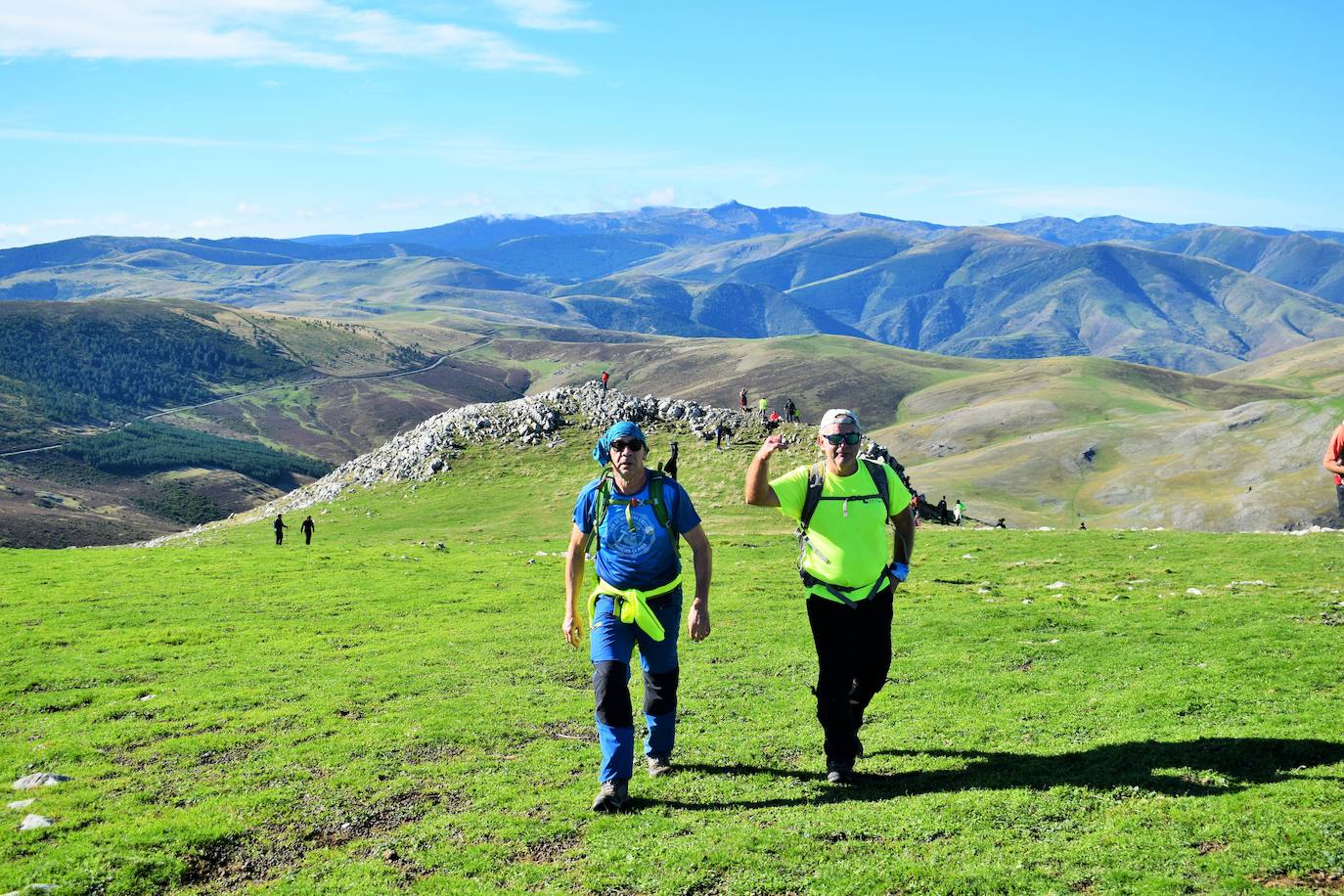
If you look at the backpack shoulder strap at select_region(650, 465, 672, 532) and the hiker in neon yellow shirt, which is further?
the backpack shoulder strap at select_region(650, 465, 672, 532)

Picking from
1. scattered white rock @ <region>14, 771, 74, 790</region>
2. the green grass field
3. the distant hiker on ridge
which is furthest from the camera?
the distant hiker on ridge

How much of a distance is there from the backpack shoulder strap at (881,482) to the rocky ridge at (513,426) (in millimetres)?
62317

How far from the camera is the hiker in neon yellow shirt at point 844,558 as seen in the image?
1199 centimetres

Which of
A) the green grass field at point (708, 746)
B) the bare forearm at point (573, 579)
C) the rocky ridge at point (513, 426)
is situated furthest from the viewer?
the rocky ridge at point (513, 426)

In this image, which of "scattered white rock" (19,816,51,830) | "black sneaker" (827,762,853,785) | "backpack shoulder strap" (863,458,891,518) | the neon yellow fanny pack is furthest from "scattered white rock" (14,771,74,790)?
"backpack shoulder strap" (863,458,891,518)

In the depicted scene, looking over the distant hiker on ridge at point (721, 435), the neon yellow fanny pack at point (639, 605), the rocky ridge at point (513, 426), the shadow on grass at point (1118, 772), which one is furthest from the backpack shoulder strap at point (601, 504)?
the rocky ridge at point (513, 426)

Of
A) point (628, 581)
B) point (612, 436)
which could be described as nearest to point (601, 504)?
point (612, 436)

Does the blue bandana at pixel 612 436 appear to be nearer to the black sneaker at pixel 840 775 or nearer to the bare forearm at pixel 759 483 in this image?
the bare forearm at pixel 759 483

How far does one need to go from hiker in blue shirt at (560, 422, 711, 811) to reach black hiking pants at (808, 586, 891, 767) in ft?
5.54

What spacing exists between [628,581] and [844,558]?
288 centimetres

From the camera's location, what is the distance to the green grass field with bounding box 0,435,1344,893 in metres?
10.2

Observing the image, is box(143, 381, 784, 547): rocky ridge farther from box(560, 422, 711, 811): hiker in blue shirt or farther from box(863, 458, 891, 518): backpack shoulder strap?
box(560, 422, 711, 811): hiker in blue shirt

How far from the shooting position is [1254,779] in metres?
11.2

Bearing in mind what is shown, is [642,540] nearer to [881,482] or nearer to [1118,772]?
[881,482]
